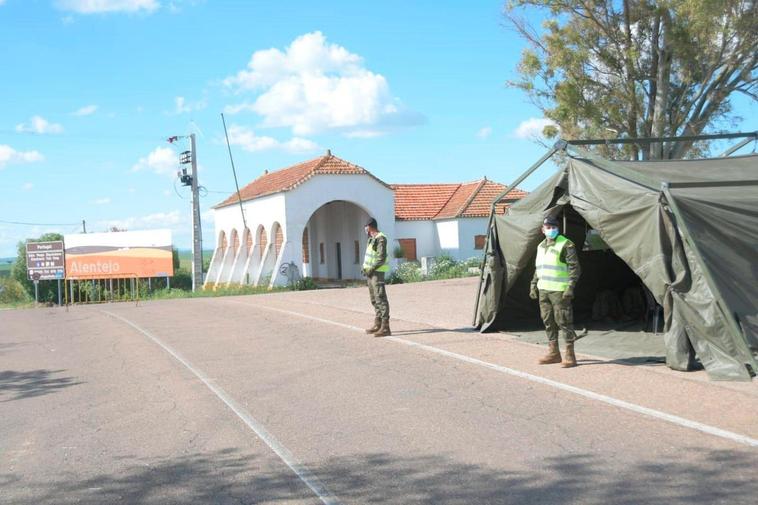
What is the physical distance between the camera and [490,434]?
6.49 metres

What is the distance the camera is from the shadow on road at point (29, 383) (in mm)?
9388

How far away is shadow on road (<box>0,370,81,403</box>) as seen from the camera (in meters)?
9.39

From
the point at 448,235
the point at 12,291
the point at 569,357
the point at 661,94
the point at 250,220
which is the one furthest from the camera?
the point at 12,291

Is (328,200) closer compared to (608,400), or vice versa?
(608,400)

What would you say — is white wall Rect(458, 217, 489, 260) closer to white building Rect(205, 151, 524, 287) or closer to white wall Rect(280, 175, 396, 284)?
white building Rect(205, 151, 524, 287)

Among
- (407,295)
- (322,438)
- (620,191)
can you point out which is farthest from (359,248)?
(322,438)

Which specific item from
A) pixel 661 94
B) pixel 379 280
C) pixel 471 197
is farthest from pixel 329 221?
pixel 379 280

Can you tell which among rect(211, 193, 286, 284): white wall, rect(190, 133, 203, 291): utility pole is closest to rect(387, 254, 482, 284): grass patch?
rect(211, 193, 286, 284): white wall

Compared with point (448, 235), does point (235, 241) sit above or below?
above

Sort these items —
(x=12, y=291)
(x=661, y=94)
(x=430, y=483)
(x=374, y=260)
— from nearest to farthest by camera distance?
(x=430, y=483) → (x=374, y=260) → (x=661, y=94) → (x=12, y=291)

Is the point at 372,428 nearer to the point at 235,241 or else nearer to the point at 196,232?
the point at 196,232

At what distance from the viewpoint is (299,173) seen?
36625mm

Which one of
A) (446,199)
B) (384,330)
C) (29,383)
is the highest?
(446,199)

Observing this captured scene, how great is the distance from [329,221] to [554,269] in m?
34.2
